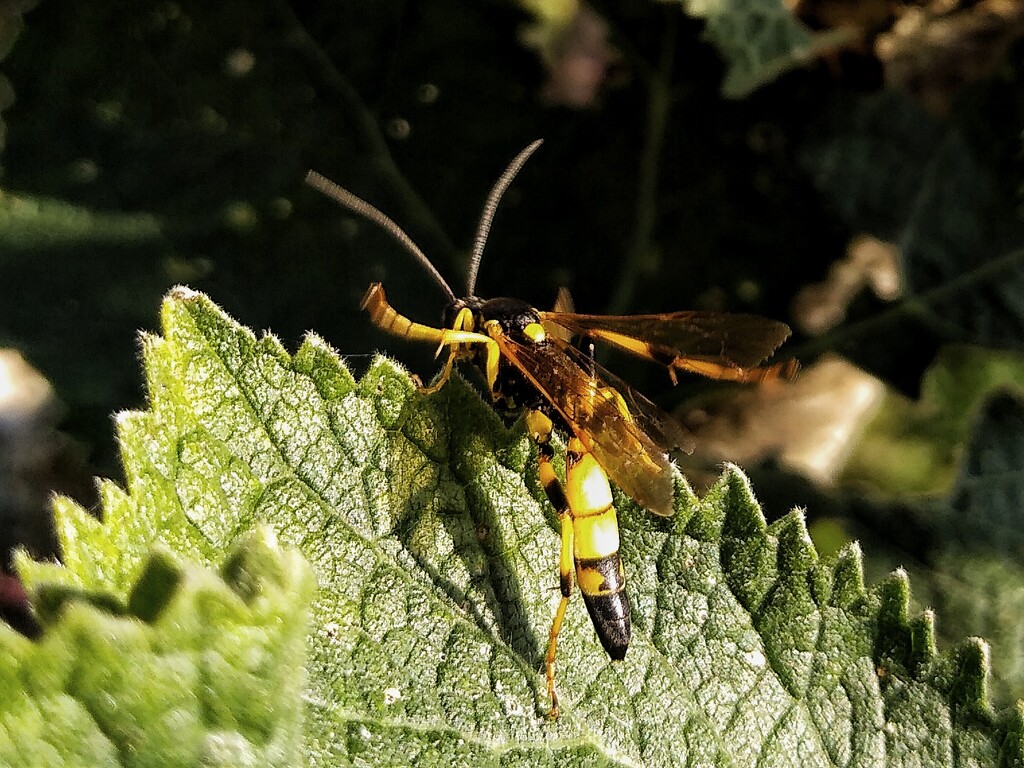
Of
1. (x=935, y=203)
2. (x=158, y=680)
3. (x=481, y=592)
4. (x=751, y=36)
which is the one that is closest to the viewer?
(x=158, y=680)

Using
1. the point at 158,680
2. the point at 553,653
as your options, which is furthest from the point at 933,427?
the point at 158,680

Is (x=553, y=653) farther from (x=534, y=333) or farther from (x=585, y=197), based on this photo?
(x=585, y=197)

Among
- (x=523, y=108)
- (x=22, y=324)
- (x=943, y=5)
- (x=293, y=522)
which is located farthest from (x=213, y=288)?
(x=943, y=5)

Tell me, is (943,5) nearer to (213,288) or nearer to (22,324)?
(213,288)

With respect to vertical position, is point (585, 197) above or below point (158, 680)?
above

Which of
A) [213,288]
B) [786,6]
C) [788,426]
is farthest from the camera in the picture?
[788,426]

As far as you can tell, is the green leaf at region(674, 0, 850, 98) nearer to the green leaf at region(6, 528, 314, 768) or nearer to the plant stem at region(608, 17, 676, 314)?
the plant stem at region(608, 17, 676, 314)

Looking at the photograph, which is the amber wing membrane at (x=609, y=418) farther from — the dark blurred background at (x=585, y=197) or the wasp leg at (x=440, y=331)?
the dark blurred background at (x=585, y=197)
